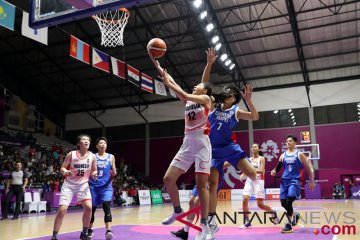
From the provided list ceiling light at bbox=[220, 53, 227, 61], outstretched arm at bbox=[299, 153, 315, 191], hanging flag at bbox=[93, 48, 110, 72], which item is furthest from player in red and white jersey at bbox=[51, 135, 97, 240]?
ceiling light at bbox=[220, 53, 227, 61]

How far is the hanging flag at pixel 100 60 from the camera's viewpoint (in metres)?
15.0

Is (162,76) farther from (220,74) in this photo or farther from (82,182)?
(220,74)

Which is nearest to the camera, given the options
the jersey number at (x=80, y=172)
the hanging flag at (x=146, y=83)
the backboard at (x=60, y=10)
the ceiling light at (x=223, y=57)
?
the jersey number at (x=80, y=172)

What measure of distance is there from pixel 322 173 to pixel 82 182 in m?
22.5

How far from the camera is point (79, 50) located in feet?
46.3

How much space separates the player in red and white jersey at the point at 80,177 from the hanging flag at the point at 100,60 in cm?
939

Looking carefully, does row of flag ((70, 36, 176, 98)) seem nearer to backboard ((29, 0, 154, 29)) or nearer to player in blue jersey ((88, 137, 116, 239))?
backboard ((29, 0, 154, 29))

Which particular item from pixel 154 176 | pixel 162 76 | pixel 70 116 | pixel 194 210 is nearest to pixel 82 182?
pixel 194 210

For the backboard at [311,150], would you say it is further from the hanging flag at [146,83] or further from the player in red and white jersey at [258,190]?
the player in red and white jersey at [258,190]

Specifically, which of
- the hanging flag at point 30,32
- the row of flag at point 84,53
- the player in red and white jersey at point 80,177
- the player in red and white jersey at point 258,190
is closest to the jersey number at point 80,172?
the player in red and white jersey at point 80,177

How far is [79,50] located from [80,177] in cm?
911

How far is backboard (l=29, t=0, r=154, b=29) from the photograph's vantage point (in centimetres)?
657

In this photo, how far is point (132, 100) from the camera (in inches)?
1203

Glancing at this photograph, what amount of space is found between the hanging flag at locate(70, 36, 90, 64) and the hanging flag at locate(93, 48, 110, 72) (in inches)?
17.5
